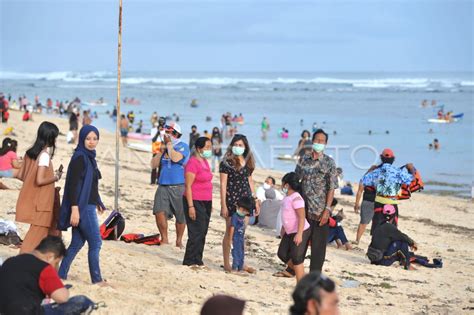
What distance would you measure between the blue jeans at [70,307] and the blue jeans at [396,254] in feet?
18.9

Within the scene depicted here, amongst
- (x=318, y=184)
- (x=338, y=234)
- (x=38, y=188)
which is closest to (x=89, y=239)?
(x=38, y=188)

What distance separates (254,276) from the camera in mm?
9242

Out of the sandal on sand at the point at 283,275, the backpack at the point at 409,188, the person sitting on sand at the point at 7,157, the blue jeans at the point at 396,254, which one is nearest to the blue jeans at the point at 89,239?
the sandal on sand at the point at 283,275

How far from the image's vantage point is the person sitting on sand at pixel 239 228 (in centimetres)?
891

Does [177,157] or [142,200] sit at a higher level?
[177,157]

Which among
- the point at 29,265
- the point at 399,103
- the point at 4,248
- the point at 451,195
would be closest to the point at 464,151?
the point at 451,195

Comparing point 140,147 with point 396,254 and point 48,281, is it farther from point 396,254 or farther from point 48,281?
point 48,281

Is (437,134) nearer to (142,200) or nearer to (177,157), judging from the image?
(142,200)

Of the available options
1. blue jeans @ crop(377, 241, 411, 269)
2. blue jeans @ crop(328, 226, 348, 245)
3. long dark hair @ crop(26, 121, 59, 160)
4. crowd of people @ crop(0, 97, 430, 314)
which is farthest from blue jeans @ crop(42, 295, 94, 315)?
blue jeans @ crop(328, 226, 348, 245)

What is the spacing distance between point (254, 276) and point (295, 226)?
115 cm

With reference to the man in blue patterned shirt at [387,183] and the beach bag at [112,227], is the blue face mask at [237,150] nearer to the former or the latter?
the beach bag at [112,227]

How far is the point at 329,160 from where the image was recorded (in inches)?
335

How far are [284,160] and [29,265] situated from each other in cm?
2353

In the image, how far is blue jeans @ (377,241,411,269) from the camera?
35.5ft
